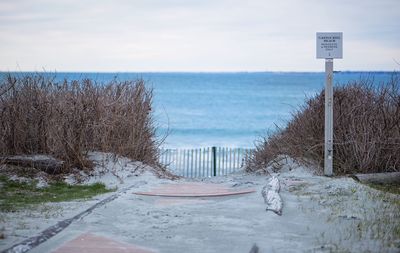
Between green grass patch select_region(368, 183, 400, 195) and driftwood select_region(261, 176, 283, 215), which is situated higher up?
driftwood select_region(261, 176, 283, 215)

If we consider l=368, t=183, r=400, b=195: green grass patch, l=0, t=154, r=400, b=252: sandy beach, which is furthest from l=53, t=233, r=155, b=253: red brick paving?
l=368, t=183, r=400, b=195: green grass patch

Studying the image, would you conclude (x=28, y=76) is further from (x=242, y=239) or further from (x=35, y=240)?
(x=242, y=239)

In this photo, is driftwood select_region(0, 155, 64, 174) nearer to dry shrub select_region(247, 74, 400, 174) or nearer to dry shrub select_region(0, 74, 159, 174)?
dry shrub select_region(0, 74, 159, 174)

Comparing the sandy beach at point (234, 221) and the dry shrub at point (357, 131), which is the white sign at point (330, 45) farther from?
the sandy beach at point (234, 221)

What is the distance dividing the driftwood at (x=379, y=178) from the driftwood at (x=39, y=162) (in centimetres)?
613

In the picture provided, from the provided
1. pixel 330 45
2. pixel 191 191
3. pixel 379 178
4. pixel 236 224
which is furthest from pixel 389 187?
pixel 236 224

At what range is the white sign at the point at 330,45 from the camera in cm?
1184

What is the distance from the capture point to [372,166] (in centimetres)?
1284

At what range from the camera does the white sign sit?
1184cm

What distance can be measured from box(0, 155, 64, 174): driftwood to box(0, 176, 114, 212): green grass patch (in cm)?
61

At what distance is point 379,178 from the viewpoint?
1191 cm

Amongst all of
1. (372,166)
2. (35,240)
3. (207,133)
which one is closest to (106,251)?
(35,240)

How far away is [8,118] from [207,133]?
36.3 metres

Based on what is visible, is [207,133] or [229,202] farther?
[207,133]
